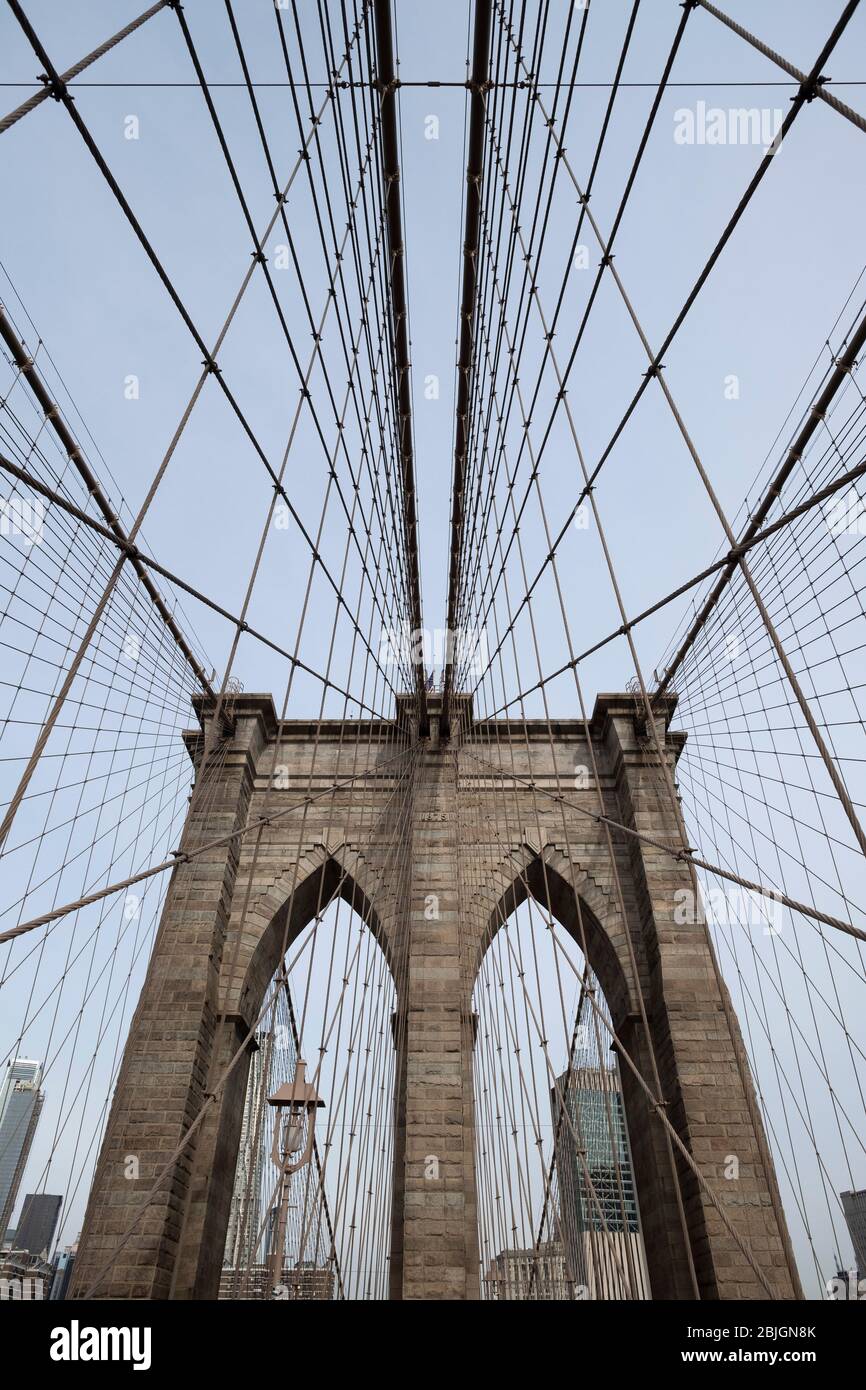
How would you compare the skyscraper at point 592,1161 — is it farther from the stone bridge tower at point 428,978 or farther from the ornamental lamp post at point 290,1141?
the ornamental lamp post at point 290,1141

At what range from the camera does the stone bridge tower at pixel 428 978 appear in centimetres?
724

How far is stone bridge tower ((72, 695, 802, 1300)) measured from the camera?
7.24 m

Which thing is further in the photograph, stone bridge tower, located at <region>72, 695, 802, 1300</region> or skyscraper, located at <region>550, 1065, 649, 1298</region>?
skyscraper, located at <region>550, 1065, 649, 1298</region>

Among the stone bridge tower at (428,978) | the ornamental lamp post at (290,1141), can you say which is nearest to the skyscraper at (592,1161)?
the stone bridge tower at (428,978)

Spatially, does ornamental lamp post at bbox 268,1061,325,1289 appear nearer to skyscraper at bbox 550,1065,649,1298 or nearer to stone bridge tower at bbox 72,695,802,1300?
stone bridge tower at bbox 72,695,802,1300

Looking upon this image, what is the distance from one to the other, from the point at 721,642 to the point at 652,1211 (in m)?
5.98

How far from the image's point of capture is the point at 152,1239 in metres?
7.20

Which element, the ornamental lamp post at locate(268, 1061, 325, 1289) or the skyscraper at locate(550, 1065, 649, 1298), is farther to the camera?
the skyscraper at locate(550, 1065, 649, 1298)

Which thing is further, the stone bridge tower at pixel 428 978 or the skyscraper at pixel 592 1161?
the skyscraper at pixel 592 1161

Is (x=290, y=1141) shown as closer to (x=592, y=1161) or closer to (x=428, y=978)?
(x=428, y=978)

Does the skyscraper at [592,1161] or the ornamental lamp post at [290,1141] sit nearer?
the ornamental lamp post at [290,1141]

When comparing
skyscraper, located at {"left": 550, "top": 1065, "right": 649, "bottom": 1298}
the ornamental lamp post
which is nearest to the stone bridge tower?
the ornamental lamp post
